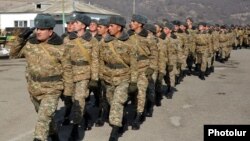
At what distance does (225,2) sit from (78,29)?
133 meters

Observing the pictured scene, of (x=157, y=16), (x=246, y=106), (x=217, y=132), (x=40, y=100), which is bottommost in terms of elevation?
(x=157, y=16)

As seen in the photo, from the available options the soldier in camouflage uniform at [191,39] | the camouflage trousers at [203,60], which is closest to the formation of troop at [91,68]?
the soldier in camouflage uniform at [191,39]

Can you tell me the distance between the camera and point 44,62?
6.12m

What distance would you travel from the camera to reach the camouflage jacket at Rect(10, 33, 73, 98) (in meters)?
6.13

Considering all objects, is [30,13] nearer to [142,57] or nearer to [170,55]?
[170,55]

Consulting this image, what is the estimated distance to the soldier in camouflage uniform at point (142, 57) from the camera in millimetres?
8516

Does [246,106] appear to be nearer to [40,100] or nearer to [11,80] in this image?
[40,100]

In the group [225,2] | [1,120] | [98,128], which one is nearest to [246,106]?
[98,128]

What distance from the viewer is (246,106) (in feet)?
35.9

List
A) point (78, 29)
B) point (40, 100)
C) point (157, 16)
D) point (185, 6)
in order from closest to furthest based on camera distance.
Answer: point (40, 100), point (78, 29), point (157, 16), point (185, 6)

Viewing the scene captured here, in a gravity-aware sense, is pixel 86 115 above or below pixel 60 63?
below

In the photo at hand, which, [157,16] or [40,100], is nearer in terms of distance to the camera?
[40,100]

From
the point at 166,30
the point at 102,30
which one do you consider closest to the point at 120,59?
the point at 102,30

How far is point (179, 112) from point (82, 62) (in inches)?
119
